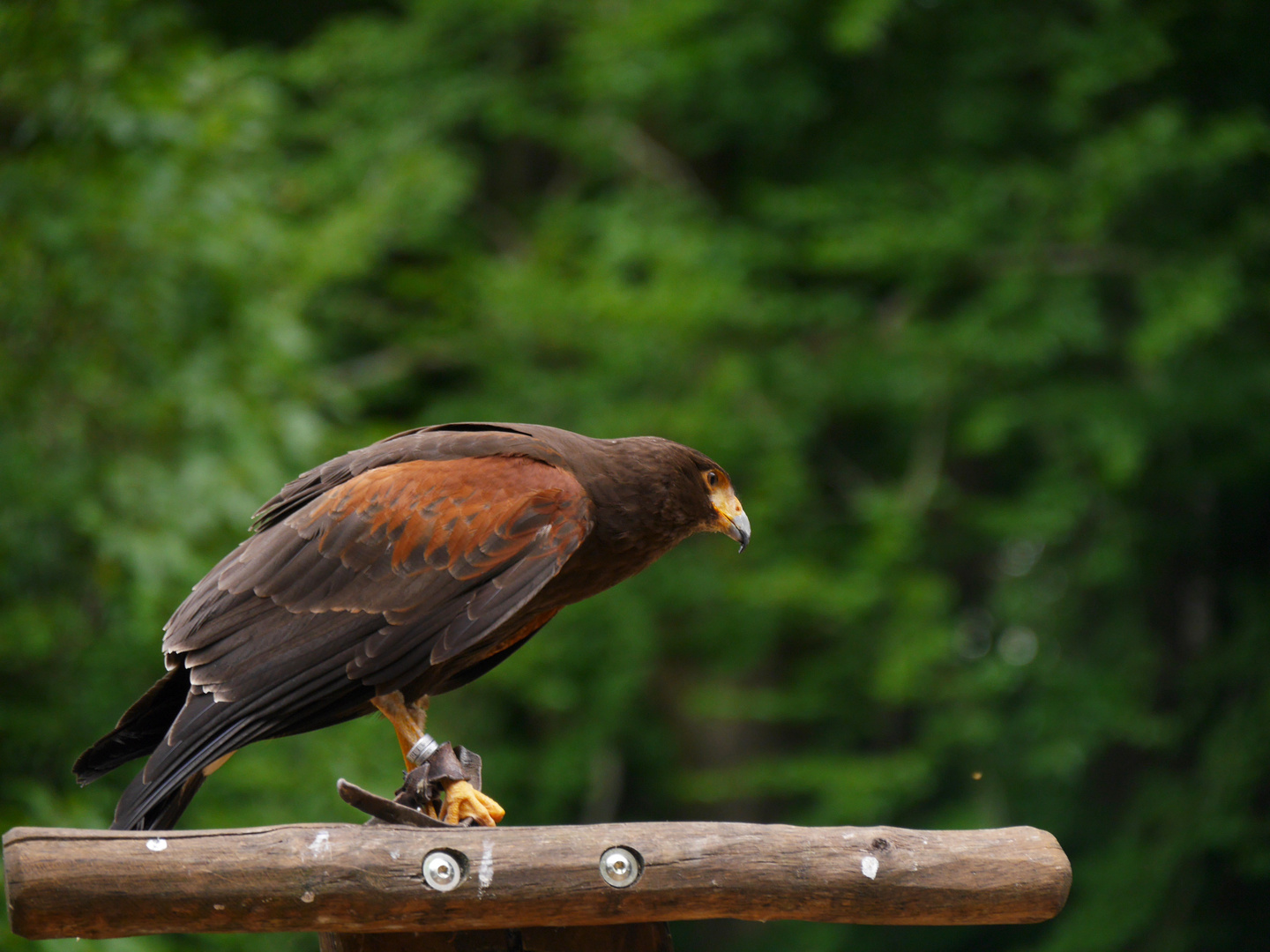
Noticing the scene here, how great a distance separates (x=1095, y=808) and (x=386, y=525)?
309 inches

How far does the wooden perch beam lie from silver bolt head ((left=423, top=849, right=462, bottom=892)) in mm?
11

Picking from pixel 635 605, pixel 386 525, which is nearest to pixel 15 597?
pixel 386 525

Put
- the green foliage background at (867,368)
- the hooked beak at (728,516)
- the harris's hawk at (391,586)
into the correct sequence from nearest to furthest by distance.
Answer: the harris's hawk at (391,586), the hooked beak at (728,516), the green foliage background at (867,368)

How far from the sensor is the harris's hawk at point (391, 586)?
2.91 metres

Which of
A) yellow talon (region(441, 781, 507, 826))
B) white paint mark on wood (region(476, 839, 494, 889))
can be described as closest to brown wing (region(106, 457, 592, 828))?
yellow talon (region(441, 781, 507, 826))

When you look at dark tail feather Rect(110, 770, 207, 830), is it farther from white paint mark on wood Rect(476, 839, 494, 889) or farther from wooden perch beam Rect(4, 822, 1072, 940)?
white paint mark on wood Rect(476, 839, 494, 889)

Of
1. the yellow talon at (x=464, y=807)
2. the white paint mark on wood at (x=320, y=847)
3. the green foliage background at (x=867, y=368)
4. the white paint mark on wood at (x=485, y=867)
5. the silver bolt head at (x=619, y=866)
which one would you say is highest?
the white paint mark on wood at (x=320, y=847)

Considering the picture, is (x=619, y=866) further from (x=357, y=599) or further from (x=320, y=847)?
(x=357, y=599)

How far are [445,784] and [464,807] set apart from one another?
0.23ft

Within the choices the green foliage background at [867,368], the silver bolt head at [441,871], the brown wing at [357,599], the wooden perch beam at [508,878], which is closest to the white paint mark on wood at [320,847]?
the wooden perch beam at [508,878]

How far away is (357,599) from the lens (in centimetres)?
302

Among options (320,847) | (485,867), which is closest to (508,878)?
(485,867)

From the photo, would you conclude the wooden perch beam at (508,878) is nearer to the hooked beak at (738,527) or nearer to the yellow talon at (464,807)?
the yellow talon at (464,807)

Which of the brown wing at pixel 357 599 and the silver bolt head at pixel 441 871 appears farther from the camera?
the brown wing at pixel 357 599
